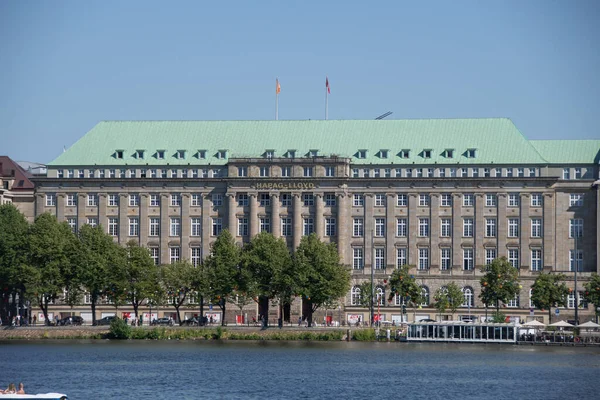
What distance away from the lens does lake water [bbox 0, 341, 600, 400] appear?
145000 millimetres

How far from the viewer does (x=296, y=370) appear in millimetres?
162625

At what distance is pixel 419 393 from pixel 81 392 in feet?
96.9

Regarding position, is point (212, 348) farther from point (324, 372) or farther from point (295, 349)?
point (324, 372)

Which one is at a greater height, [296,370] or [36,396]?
[296,370]

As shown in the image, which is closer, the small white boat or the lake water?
the small white boat

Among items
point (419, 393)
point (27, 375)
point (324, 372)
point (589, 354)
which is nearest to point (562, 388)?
point (419, 393)

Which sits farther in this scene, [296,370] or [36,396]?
[296,370]

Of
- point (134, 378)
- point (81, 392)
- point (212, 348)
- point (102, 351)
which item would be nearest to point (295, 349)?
point (212, 348)

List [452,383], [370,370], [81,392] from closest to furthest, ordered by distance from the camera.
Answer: [81,392] < [452,383] < [370,370]

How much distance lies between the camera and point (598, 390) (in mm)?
147125

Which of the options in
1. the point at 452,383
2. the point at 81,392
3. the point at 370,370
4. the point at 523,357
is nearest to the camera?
the point at 81,392

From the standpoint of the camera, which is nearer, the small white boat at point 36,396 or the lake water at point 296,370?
the small white boat at point 36,396

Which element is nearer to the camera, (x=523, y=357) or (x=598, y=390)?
(x=598, y=390)

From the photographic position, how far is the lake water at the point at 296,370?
14500cm
